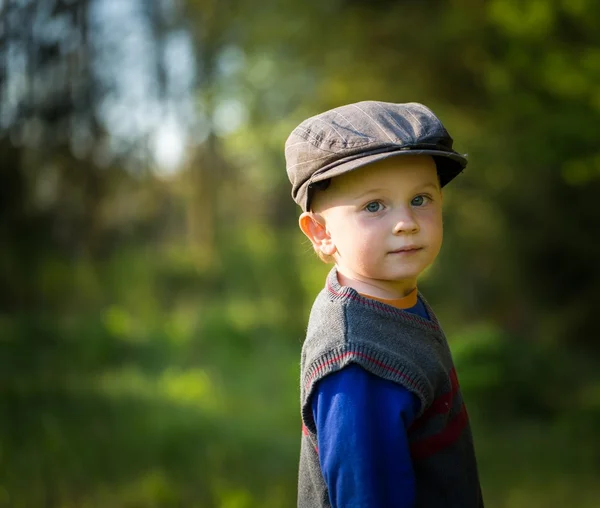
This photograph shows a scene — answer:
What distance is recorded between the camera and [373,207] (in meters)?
1.60

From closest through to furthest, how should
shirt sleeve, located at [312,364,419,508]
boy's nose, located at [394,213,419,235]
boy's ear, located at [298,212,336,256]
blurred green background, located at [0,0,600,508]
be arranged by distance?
shirt sleeve, located at [312,364,419,508], boy's nose, located at [394,213,419,235], boy's ear, located at [298,212,336,256], blurred green background, located at [0,0,600,508]

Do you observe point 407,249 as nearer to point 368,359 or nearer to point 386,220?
point 386,220

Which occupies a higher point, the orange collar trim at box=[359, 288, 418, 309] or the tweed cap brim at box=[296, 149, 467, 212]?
the tweed cap brim at box=[296, 149, 467, 212]

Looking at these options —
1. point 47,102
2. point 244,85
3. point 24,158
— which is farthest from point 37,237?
point 244,85

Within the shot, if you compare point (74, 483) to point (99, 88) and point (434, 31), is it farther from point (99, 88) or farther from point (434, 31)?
point (99, 88)

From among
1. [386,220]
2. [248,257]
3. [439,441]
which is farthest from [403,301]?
[248,257]

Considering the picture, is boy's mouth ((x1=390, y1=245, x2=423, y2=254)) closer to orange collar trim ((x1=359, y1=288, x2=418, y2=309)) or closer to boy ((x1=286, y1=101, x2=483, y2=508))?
boy ((x1=286, y1=101, x2=483, y2=508))

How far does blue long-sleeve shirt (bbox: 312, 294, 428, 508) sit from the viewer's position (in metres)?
1.43

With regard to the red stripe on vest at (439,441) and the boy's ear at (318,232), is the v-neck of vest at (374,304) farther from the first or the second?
the red stripe on vest at (439,441)

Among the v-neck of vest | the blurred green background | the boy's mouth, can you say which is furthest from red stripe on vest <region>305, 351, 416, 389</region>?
the blurred green background

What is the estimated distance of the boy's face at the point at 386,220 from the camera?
5.17 feet

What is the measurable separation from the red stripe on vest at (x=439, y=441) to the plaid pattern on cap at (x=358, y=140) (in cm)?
59

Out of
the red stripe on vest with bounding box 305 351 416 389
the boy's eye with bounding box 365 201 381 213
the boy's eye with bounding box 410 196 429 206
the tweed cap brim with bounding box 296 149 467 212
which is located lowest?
the red stripe on vest with bounding box 305 351 416 389

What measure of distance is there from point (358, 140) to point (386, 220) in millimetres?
185
